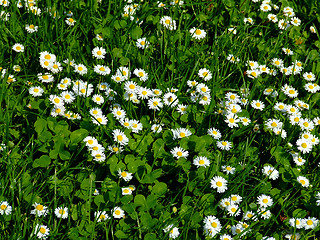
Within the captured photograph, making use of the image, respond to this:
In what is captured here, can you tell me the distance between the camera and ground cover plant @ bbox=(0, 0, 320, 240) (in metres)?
2.59

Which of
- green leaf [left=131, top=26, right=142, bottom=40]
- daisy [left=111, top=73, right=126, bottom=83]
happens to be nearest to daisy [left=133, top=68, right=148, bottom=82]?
daisy [left=111, top=73, right=126, bottom=83]

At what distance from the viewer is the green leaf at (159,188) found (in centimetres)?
272

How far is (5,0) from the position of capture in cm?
354

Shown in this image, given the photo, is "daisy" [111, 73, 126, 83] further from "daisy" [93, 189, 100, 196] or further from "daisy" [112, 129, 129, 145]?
"daisy" [93, 189, 100, 196]

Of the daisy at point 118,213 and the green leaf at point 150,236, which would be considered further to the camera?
the daisy at point 118,213

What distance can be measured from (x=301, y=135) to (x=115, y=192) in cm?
135

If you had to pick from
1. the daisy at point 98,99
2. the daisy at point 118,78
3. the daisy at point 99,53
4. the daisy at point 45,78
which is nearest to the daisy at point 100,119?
the daisy at point 98,99

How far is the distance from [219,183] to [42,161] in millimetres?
1040

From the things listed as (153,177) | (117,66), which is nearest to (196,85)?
(117,66)

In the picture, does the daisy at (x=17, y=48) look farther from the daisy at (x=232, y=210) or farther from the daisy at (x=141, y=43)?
the daisy at (x=232, y=210)

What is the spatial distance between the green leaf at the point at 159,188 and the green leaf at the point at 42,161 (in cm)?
63

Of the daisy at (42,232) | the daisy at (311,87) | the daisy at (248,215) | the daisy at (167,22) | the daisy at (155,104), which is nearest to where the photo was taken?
the daisy at (42,232)

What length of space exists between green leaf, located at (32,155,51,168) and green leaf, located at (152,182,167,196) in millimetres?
631

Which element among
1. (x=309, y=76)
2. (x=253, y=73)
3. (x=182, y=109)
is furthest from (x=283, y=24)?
(x=182, y=109)
